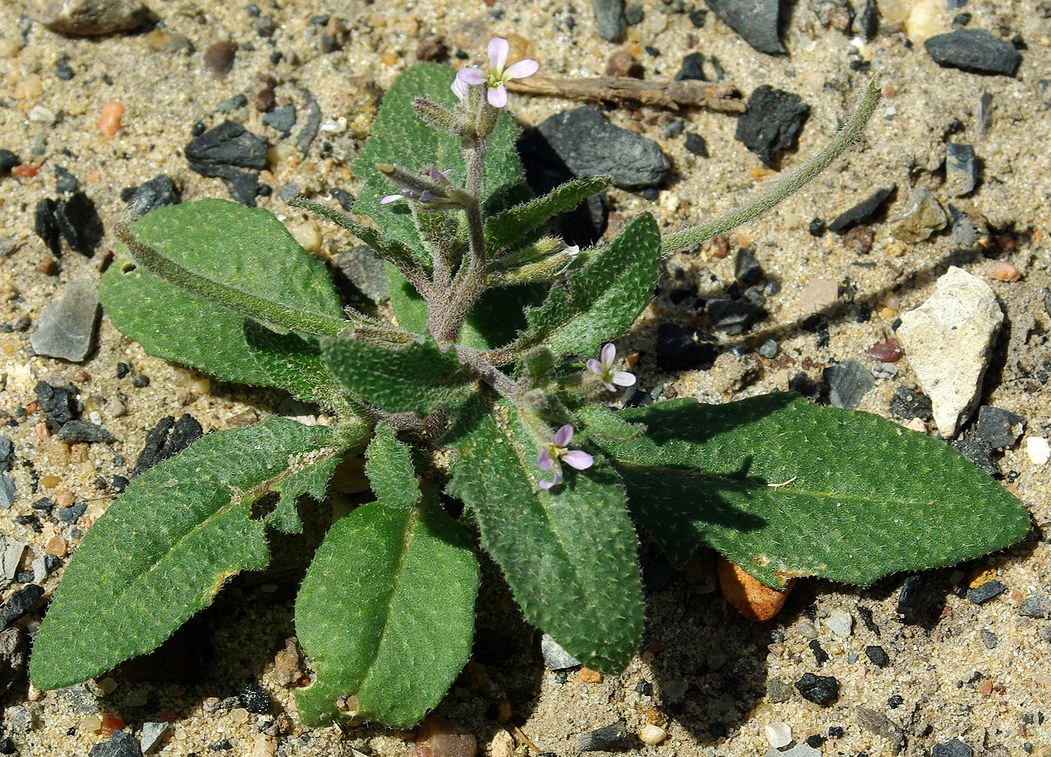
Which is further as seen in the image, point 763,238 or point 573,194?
point 763,238

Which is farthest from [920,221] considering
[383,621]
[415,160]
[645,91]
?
[383,621]

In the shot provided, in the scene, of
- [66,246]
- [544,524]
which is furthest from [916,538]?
[66,246]

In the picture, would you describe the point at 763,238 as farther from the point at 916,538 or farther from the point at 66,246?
the point at 66,246

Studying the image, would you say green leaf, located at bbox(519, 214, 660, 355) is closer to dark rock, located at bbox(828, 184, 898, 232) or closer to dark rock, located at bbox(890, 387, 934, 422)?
dark rock, located at bbox(890, 387, 934, 422)

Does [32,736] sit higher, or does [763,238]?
[763,238]

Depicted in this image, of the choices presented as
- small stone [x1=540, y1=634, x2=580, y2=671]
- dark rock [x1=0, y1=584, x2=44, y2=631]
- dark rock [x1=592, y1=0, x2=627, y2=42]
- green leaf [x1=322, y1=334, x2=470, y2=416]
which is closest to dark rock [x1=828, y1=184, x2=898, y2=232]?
dark rock [x1=592, y1=0, x2=627, y2=42]

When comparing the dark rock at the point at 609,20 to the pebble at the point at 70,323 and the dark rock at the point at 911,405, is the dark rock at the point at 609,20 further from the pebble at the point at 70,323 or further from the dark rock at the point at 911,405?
the pebble at the point at 70,323

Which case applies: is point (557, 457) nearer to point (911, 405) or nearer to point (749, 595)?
point (749, 595)
